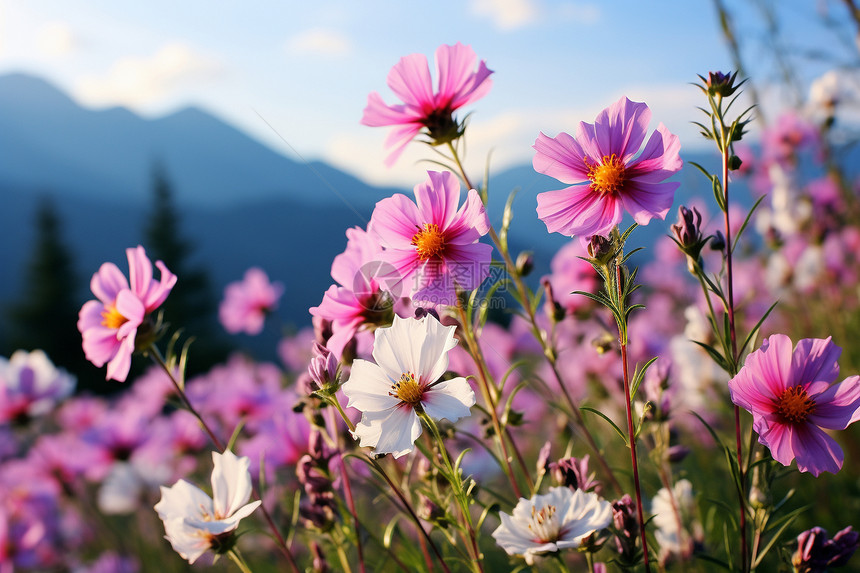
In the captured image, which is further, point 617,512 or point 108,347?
point 108,347

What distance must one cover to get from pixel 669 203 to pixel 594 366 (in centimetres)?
156

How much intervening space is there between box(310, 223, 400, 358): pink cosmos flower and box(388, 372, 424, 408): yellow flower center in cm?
15

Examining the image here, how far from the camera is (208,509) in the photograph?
32.1 inches

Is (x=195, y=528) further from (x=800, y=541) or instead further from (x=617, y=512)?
(x=800, y=541)

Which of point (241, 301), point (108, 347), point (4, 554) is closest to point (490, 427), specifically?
point (108, 347)

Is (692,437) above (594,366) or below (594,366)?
below

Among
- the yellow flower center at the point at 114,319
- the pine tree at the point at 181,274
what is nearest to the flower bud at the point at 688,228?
the yellow flower center at the point at 114,319

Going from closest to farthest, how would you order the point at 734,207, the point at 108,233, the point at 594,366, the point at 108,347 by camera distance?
the point at 108,347, the point at 594,366, the point at 734,207, the point at 108,233

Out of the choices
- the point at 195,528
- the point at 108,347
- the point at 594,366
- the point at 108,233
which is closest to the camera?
the point at 195,528

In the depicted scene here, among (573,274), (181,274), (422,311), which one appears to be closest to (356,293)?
(422,311)

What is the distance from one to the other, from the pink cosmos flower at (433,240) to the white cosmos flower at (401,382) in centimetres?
7

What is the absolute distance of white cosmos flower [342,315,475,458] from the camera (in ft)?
2.01

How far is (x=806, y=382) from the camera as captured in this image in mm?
658

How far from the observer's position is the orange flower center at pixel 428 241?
2.41 feet
